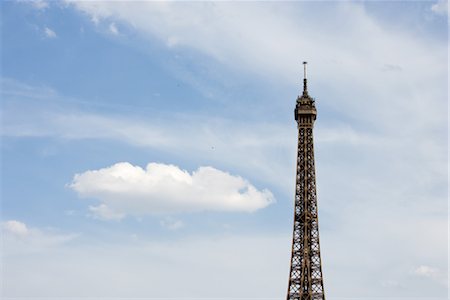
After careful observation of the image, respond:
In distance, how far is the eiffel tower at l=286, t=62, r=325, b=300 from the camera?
133 metres

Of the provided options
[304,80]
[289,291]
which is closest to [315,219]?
[289,291]

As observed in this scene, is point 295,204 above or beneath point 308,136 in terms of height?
beneath

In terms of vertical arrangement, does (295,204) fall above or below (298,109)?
below

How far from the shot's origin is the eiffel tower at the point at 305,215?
133125mm

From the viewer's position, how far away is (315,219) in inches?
5394

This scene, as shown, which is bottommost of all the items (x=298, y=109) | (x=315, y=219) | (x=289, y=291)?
(x=289, y=291)

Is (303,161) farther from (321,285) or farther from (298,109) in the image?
(321,285)

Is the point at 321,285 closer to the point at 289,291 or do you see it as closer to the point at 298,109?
the point at 289,291

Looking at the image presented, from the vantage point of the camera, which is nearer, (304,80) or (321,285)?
(321,285)

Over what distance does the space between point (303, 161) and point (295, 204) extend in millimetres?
8598

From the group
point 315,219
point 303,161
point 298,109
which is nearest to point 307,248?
point 315,219

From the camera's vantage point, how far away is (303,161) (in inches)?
5531

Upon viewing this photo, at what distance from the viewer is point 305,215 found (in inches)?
5384

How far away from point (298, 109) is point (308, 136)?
5631 mm
